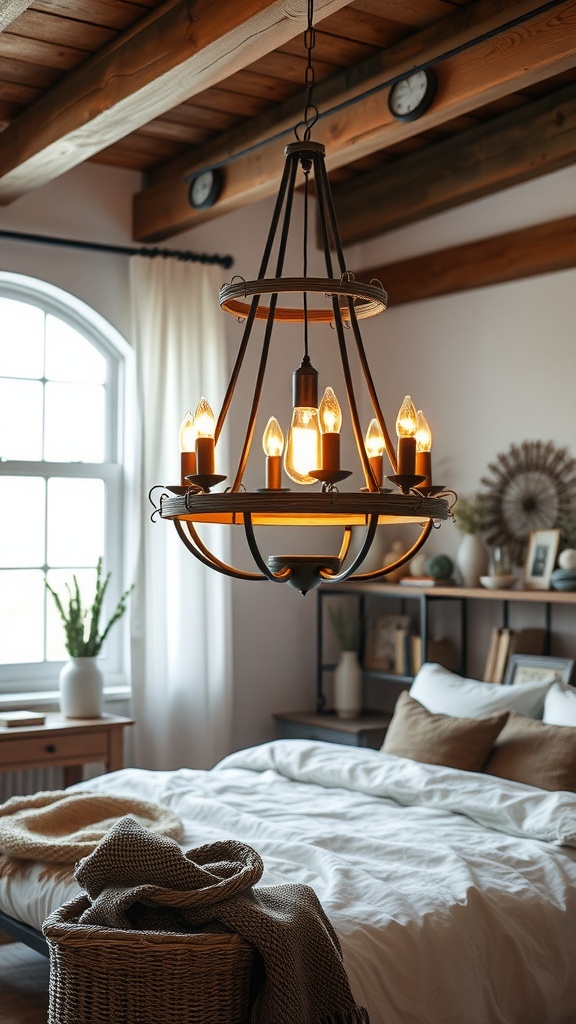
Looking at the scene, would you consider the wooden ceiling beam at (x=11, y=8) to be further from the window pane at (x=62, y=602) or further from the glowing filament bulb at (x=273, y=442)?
the window pane at (x=62, y=602)

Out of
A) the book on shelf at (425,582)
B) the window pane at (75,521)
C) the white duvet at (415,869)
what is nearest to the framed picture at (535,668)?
the book on shelf at (425,582)

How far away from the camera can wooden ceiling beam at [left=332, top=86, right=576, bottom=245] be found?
13.6 ft

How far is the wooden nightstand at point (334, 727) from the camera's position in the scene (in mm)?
4941

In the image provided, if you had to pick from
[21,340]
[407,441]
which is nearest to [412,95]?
[407,441]

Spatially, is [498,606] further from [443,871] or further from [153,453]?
[443,871]

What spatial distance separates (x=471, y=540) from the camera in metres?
4.76

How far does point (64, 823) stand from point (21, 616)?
176 centimetres

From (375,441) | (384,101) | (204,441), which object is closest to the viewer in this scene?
(204,441)

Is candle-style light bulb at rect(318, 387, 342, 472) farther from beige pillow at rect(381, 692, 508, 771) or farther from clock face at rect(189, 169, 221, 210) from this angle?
clock face at rect(189, 169, 221, 210)

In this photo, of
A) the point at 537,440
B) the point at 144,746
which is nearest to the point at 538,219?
the point at 537,440

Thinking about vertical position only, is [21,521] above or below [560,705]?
above

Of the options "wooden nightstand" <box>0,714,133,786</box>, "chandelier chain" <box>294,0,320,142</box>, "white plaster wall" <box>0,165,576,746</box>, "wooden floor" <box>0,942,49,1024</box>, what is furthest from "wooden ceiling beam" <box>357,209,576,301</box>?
"wooden floor" <box>0,942,49,1024</box>

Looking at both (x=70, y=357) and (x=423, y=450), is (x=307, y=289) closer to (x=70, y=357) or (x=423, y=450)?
(x=423, y=450)

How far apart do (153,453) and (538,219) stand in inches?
74.6
